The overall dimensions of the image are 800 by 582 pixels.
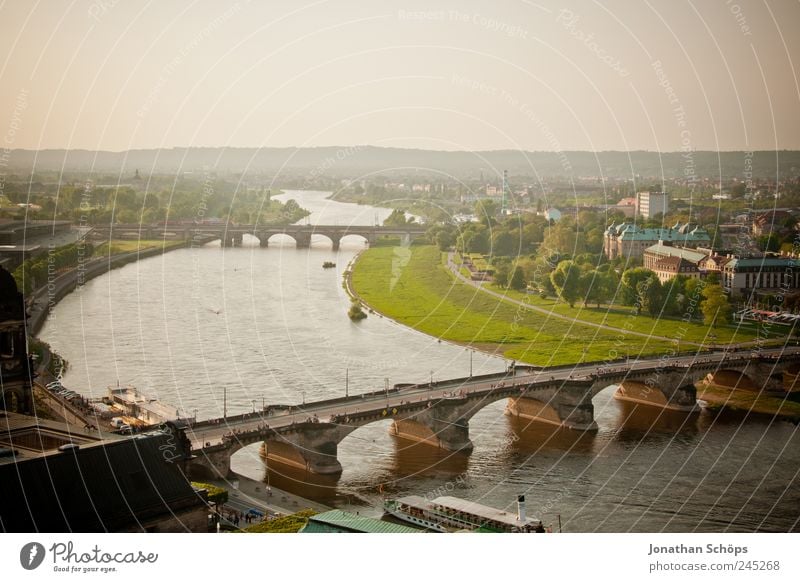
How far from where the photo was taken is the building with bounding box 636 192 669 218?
1658 inches

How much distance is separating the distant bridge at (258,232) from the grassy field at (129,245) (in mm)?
317

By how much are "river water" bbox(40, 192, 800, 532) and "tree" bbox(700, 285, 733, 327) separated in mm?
4598

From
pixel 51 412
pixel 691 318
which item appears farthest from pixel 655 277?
pixel 51 412

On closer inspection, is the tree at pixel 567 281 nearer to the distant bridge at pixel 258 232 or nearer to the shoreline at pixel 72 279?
the distant bridge at pixel 258 232

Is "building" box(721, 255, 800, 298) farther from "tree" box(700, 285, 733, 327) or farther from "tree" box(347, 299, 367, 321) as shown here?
"tree" box(347, 299, 367, 321)

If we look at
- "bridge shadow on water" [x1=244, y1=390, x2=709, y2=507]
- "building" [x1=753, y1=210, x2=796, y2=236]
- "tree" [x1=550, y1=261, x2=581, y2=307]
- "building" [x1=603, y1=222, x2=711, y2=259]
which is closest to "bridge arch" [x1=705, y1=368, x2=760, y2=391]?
"bridge shadow on water" [x1=244, y1=390, x2=709, y2=507]

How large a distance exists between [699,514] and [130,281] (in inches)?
798

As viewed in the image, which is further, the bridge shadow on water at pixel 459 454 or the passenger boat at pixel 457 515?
the bridge shadow on water at pixel 459 454

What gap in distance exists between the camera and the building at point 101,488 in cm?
1180

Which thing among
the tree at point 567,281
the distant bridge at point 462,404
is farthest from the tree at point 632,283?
the distant bridge at point 462,404

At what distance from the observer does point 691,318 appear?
27047 millimetres

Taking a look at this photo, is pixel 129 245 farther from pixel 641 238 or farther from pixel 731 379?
pixel 731 379

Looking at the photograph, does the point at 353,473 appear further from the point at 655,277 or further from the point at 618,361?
the point at 655,277
